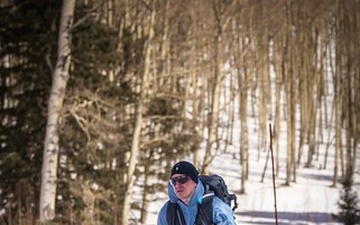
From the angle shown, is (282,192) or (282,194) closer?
(282,194)

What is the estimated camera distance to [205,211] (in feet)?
15.0

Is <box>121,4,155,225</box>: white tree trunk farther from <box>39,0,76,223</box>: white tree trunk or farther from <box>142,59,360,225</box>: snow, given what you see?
<box>142,59,360,225</box>: snow

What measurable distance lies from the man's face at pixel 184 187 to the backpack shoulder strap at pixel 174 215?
123mm

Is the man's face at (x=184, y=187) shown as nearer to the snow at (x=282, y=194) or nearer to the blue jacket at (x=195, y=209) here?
the blue jacket at (x=195, y=209)

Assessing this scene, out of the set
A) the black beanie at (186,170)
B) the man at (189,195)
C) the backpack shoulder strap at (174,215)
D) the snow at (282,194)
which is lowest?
the snow at (282,194)

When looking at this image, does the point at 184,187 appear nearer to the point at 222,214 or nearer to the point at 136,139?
the point at 222,214

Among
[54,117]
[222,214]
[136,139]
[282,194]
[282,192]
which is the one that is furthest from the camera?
[282,192]

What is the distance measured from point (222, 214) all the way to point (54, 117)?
1060 cm

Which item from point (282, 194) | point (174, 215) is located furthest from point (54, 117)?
point (282, 194)

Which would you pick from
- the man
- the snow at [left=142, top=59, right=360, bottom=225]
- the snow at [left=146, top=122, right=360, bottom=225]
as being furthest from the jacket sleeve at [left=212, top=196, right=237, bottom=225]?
the snow at [left=146, top=122, right=360, bottom=225]

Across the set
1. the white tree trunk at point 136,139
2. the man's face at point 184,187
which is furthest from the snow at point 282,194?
the man's face at point 184,187

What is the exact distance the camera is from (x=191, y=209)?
4.63 metres

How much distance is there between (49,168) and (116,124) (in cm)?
373

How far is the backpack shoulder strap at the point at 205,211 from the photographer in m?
4.57
